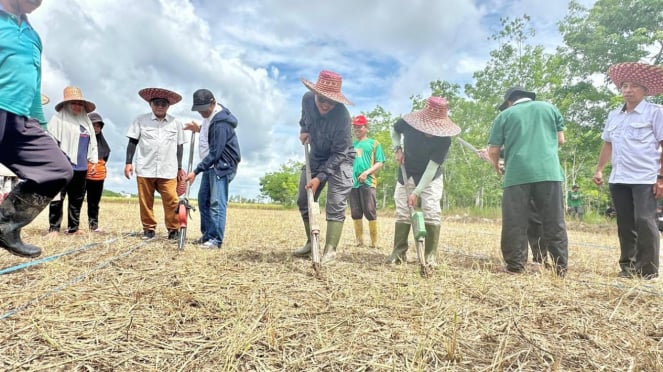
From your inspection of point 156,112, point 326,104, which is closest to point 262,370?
point 326,104

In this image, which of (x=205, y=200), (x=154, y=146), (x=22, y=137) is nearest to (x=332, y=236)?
(x=205, y=200)

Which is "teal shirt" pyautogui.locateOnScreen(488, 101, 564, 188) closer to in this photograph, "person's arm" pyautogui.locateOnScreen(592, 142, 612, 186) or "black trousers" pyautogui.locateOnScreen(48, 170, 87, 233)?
"person's arm" pyautogui.locateOnScreen(592, 142, 612, 186)

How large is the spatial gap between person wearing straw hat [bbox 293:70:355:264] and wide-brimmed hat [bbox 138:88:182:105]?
2070 millimetres

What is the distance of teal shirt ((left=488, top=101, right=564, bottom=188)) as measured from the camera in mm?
3645

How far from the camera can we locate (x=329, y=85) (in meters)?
3.80

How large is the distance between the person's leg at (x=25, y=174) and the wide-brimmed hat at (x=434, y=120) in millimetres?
3104

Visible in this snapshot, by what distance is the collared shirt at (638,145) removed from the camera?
143 inches

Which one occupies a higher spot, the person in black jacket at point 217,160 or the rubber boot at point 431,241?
the person in black jacket at point 217,160

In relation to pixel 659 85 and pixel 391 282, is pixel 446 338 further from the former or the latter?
pixel 659 85

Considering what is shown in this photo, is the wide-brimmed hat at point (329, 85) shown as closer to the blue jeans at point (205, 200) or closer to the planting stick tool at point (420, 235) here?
the planting stick tool at point (420, 235)

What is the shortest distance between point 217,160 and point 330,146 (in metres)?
1.52

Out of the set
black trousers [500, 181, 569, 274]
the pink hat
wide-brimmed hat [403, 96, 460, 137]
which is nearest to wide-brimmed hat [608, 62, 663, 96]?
black trousers [500, 181, 569, 274]

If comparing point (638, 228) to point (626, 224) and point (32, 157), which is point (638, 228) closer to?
point (626, 224)

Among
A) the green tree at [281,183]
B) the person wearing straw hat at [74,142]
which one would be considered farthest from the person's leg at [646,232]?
the green tree at [281,183]
